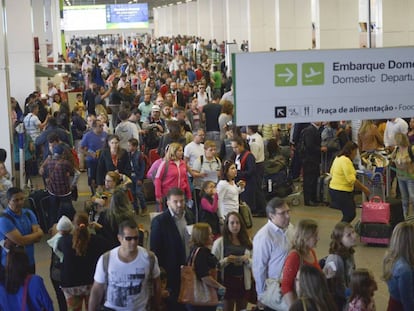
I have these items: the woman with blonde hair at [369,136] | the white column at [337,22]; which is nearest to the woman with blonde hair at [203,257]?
the woman with blonde hair at [369,136]

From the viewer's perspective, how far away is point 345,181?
10.2 meters

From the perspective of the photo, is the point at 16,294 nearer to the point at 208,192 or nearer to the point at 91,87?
the point at 208,192

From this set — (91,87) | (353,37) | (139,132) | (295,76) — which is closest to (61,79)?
(91,87)

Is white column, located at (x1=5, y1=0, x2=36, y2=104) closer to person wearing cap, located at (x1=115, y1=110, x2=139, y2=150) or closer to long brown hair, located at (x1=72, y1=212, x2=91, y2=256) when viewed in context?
person wearing cap, located at (x1=115, y1=110, x2=139, y2=150)

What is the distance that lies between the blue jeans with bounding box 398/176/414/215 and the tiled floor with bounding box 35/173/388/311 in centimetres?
95

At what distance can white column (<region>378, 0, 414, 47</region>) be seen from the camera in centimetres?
2377

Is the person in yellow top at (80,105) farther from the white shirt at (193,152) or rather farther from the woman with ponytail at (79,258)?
the woman with ponytail at (79,258)

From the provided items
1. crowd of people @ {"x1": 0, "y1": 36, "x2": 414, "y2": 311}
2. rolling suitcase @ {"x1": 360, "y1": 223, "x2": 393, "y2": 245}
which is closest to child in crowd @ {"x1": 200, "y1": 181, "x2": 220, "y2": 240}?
A: crowd of people @ {"x1": 0, "y1": 36, "x2": 414, "y2": 311}

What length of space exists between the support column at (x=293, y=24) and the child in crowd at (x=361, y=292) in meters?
25.3

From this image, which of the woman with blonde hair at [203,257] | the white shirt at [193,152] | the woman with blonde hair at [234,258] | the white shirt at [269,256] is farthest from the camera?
the white shirt at [193,152]

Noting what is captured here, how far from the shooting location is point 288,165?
14.4 metres

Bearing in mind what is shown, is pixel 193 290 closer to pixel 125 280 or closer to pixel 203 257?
pixel 203 257

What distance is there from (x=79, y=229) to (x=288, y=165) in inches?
316

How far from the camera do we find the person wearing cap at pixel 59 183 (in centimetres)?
1018
